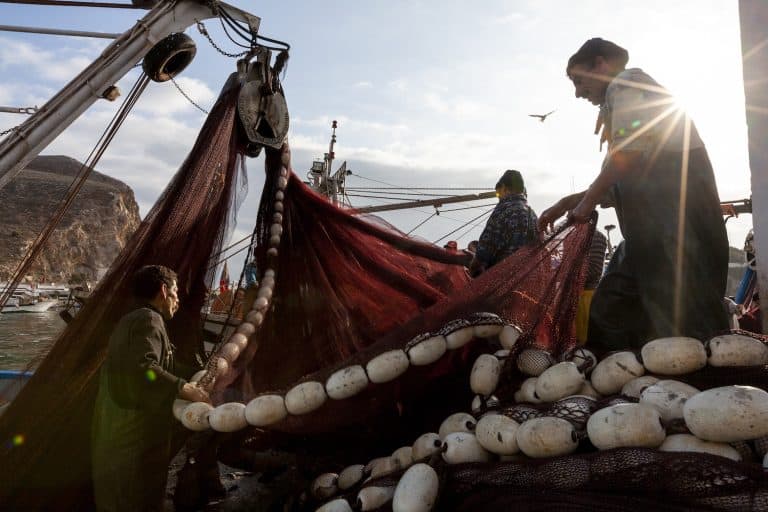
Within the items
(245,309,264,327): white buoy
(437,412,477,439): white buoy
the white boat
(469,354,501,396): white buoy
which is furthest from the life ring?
the white boat

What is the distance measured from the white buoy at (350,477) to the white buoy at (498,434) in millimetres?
702

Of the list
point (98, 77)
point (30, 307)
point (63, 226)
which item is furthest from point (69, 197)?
point (63, 226)

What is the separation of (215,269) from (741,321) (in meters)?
5.39

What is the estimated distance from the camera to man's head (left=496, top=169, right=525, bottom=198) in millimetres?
3979

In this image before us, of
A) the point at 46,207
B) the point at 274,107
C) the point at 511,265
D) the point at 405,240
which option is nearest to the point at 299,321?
the point at 405,240

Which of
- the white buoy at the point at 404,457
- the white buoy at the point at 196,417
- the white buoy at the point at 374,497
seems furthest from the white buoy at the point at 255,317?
the white buoy at the point at 374,497

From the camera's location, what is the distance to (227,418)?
227cm

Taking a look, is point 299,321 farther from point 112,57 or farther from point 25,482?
point 112,57

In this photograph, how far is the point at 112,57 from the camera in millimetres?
5316

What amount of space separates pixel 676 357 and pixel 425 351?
983 millimetres

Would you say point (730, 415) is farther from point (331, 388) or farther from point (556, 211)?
point (556, 211)

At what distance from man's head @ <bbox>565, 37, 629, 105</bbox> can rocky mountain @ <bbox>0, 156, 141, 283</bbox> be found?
56445 millimetres

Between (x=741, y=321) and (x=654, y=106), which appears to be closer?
(x=654, y=106)

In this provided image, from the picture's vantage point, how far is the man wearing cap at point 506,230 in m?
3.78
